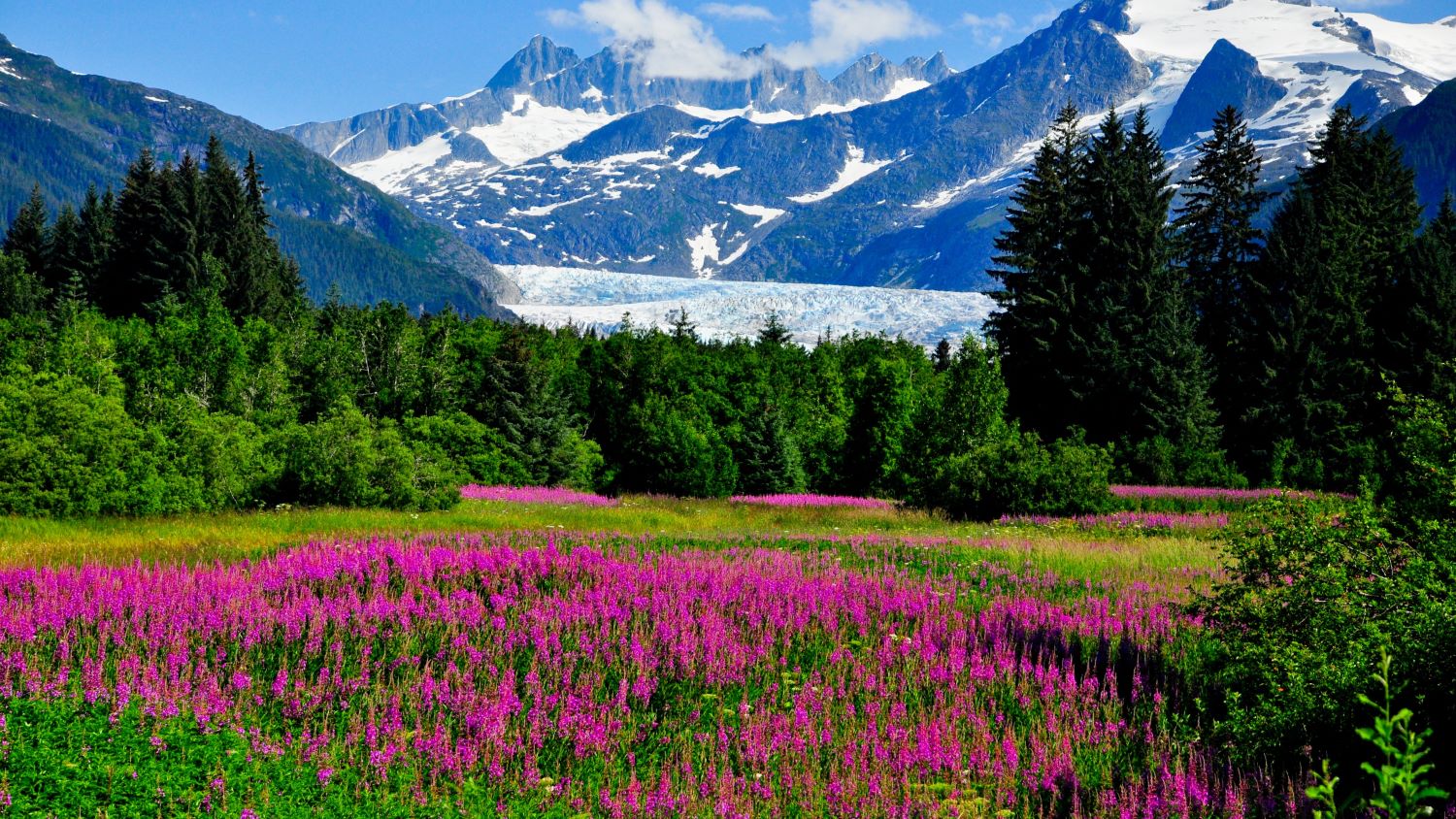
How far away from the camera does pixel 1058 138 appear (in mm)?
48500

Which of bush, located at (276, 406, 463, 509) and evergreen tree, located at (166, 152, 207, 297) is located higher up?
evergreen tree, located at (166, 152, 207, 297)

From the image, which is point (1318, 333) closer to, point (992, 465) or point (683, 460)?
point (992, 465)

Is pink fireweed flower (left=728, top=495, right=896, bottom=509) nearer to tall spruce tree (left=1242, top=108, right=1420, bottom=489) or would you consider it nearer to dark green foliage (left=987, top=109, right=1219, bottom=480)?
dark green foliage (left=987, top=109, right=1219, bottom=480)

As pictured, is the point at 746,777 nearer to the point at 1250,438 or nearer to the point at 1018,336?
the point at 1250,438

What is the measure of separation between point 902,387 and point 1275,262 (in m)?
16.4

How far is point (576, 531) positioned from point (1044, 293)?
34.2 m

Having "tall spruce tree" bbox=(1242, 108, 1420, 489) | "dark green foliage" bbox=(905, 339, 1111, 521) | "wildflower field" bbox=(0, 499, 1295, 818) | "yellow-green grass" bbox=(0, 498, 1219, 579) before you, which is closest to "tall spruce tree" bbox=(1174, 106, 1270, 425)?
"tall spruce tree" bbox=(1242, 108, 1420, 489)

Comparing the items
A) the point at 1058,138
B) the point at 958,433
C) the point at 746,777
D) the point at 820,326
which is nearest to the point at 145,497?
the point at 746,777

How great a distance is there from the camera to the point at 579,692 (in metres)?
6.90

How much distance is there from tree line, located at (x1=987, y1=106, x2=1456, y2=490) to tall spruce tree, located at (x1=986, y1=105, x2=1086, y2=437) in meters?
0.10

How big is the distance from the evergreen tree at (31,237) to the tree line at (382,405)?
492 centimetres

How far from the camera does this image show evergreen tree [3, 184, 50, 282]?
84.3m

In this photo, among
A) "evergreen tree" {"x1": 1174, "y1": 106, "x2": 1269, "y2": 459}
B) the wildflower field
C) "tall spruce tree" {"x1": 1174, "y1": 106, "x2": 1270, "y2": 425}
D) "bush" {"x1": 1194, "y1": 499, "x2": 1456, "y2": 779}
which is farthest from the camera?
"tall spruce tree" {"x1": 1174, "y1": 106, "x2": 1270, "y2": 425}

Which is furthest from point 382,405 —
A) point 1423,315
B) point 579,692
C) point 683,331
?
point 1423,315
